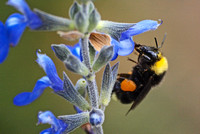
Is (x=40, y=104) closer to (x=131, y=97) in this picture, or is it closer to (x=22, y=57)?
(x=22, y=57)

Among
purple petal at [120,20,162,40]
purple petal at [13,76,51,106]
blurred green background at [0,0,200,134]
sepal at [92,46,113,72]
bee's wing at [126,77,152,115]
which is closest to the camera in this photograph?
sepal at [92,46,113,72]

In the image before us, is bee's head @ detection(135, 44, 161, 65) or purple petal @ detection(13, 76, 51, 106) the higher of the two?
bee's head @ detection(135, 44, 161, 65)

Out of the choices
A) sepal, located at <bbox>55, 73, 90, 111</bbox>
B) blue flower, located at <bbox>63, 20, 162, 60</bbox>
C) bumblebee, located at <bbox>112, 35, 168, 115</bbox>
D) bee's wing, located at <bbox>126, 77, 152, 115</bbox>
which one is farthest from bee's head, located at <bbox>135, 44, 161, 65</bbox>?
sepal, located at <bbox>55, 73, 90, 111</bbox>

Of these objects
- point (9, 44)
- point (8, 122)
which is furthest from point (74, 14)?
point (8, 122)

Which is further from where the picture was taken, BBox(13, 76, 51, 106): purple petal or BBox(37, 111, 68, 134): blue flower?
BBox(13, 76, 51, 106): purple petal

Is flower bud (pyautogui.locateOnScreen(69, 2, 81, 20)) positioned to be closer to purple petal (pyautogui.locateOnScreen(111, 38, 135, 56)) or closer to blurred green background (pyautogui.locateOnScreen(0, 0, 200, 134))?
purple petal (pyautogui.locateOnScreen(111, 38, 135, 56))

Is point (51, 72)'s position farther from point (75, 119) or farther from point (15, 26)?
point (15, 26)

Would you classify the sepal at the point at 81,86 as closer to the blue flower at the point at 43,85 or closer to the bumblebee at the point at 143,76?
the blue flower at the point at 43,85
